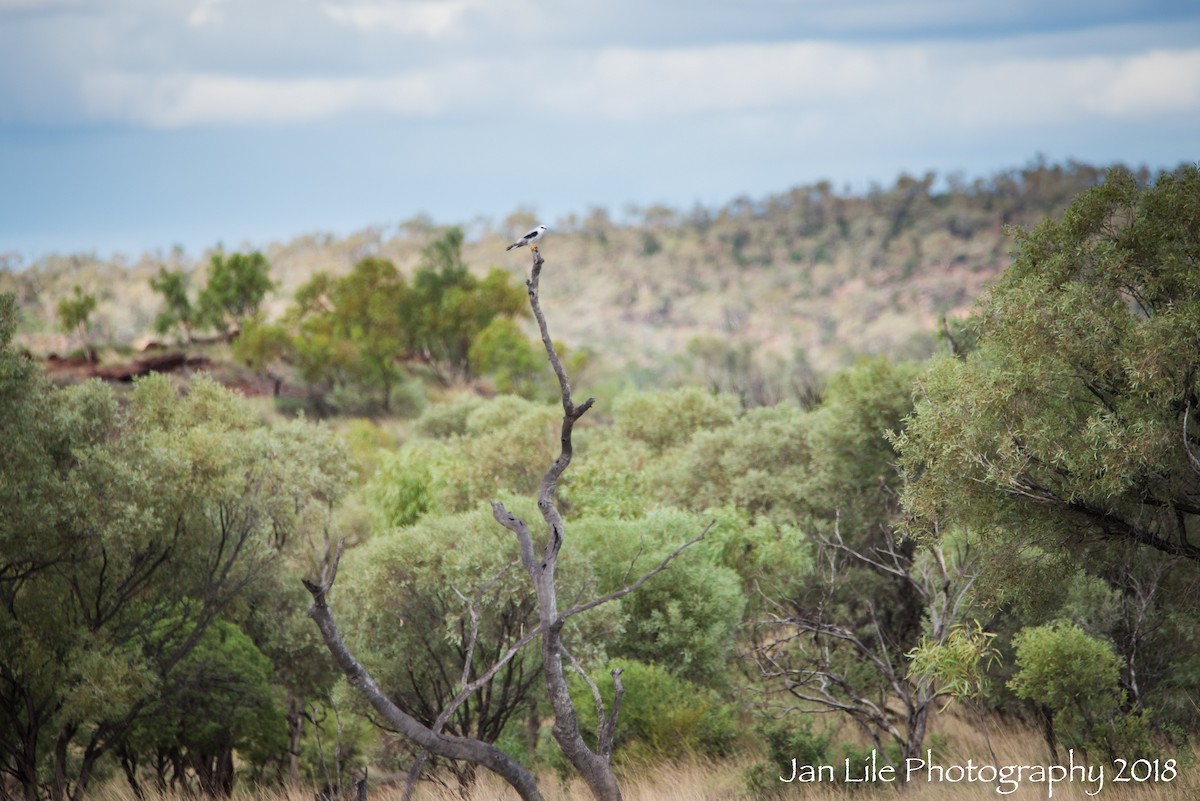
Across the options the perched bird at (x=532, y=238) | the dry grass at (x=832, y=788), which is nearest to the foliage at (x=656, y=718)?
the dry grass at (x=832, y=788)

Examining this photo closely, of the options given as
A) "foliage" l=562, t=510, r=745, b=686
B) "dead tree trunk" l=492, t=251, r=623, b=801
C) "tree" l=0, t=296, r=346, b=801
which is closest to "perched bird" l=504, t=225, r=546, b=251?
"dead tree trunk" l=492, t=251, r=623, b=801

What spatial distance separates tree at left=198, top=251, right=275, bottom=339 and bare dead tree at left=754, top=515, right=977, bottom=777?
54.5 metres

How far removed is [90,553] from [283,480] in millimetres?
6680

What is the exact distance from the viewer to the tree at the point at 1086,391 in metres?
11.8

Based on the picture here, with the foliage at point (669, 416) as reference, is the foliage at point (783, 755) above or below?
below

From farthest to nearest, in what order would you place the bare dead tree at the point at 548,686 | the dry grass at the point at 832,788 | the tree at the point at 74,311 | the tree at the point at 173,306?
the tree at the point at 74,311
the tree at the point at 173,306
the dry grass at the point at 832,788
the bare dead tree at the point at 548,686

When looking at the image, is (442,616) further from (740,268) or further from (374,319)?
(740,268)

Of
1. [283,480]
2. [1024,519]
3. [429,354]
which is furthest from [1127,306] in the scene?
[429,354]

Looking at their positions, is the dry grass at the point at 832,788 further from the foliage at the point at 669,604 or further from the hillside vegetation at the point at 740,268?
the hillside vegetation at the point at 740,268

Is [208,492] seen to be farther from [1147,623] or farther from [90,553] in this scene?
[1147,623]

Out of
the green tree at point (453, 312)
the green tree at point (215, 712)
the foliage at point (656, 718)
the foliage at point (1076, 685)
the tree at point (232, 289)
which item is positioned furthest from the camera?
the green tree at point (453, 312)

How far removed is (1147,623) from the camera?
17.2 metres

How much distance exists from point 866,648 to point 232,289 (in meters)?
63.4

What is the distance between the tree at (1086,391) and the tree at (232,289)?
2511 inches
